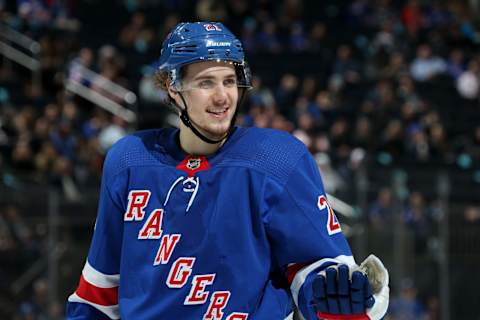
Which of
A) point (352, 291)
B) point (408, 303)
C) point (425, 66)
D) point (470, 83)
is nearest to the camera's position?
point (352, 291)

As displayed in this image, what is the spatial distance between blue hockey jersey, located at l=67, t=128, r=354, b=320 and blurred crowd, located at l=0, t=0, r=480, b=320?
20.6 ft

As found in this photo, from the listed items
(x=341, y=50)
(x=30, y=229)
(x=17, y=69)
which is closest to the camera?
(x=30, y=229)

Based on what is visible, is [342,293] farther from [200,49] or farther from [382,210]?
[382,210]

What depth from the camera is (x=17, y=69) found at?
14938mm

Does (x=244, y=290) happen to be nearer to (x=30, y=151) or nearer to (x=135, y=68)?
(x=30, y=151)

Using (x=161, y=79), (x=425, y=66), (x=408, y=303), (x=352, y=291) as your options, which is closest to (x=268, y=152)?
(x=161, y=79)

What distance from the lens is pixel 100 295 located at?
3904 mm

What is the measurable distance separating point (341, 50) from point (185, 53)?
48.2 ft

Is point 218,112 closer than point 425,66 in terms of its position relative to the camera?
Yes

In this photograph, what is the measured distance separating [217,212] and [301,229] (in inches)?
10.9

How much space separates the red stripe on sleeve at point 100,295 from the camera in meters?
3.90

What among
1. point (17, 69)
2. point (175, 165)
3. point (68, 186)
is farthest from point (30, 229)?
point (175, 165)

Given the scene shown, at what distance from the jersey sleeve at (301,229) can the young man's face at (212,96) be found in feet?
0.90

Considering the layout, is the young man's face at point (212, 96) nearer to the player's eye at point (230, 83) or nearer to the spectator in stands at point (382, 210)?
the player's eye at point (230, 83)
